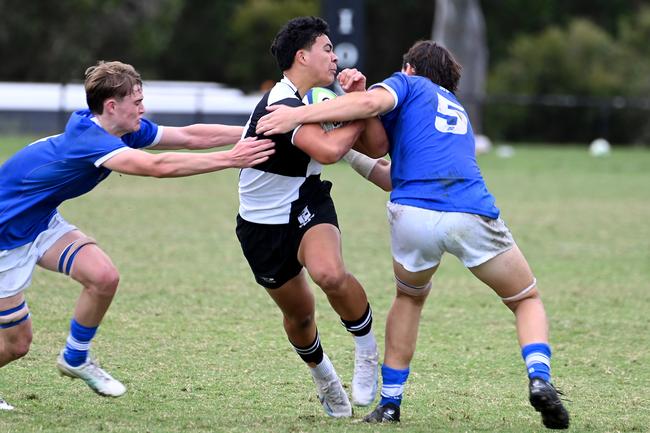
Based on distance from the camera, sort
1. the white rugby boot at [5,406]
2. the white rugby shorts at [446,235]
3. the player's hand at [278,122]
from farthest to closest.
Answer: the white rugby boot at [5,406]
the player's hand at [278,122]
the white rugby shorts at [446,235]

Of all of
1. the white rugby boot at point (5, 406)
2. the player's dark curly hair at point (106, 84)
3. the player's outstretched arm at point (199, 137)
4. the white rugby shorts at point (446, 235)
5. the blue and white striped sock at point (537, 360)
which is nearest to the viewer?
the blue and white striped sock at point (537, 360)

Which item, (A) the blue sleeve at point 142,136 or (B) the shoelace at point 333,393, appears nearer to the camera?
(B) the shoelace at point 333,393

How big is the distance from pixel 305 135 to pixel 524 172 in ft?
57.6

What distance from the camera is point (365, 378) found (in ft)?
18.4

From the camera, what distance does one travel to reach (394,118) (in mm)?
5418

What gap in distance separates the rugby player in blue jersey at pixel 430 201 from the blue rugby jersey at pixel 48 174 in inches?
31.9

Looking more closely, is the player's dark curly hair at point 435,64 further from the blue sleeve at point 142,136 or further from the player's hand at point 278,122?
the blue sleeve at point 142,136

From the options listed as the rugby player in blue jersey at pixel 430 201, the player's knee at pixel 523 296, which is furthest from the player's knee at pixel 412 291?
the player's knee at pixel 523 296

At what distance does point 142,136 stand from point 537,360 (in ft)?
7.82

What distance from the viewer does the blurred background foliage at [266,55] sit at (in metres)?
35.2

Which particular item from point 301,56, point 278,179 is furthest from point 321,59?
point 278,179

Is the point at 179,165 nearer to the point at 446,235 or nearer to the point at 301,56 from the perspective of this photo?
the point at 301,56

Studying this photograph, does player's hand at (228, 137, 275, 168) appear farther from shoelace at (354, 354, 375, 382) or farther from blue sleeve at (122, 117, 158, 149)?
shoelace at (354, 354, 375, 382)

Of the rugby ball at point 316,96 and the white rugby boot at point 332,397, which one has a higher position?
the rugby ball at point 316,96
